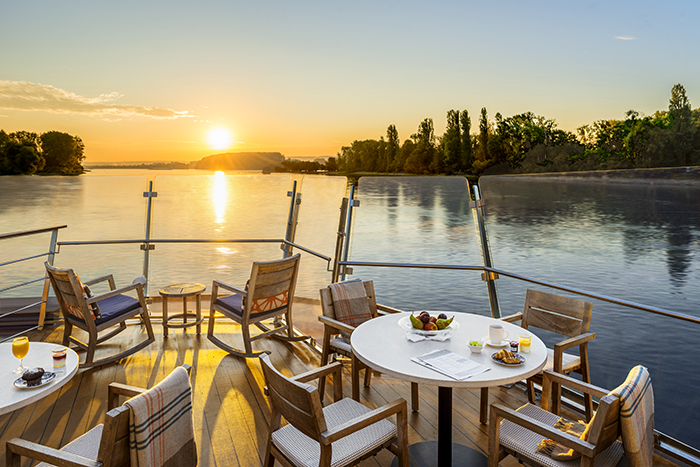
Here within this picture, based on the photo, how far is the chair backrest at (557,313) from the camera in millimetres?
2658

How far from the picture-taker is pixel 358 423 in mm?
1691

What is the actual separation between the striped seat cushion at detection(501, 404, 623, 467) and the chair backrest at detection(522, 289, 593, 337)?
85 centimetres

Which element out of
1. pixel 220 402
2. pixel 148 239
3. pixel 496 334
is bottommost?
pixel 220 402

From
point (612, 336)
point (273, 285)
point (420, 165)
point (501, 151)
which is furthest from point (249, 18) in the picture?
point (612, 336)

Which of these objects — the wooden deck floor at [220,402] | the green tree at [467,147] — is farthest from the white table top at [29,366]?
the green tree at [467,147]

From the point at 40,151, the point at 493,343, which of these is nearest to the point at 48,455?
the point at 493,343

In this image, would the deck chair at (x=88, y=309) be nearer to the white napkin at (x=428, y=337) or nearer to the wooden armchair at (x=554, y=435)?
the white napkin at (x=428, y=337)

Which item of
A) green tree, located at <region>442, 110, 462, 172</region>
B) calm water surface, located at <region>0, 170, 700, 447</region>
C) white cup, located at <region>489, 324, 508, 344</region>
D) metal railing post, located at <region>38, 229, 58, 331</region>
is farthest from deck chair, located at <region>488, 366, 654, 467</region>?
calm water surface, located at <region>0, 170, 700, 447</region>

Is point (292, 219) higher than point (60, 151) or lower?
lower

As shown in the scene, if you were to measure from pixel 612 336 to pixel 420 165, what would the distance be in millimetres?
16027

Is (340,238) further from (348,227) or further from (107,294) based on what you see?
(107,294)

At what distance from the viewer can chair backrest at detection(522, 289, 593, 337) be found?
2.66 metres

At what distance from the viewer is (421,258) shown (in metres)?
39.8

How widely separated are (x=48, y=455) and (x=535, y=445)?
1.77 meters
